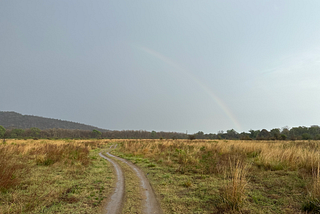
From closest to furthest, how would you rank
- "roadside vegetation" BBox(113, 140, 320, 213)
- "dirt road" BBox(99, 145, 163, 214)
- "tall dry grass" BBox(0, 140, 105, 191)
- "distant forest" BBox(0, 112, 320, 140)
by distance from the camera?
1. "roadside vegetation" BBox(113, 140, 320, 213)
2. "dirt road" BBox(99, 145, 163, 214)
3. "tall dry grass" BBox(0, 140, 105, 191)
4. "distant forest" BBox(0, 112, 320, 140)

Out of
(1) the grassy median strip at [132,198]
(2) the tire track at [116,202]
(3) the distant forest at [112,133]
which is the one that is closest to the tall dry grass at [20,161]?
(2) the tire track at [116,202]

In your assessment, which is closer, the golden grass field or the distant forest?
the golden grass field

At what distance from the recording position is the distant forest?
64088 mm

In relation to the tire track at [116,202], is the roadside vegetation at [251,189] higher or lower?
higher

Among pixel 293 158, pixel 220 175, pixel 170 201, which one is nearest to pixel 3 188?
pixel 170 201

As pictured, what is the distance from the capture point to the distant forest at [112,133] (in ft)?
210

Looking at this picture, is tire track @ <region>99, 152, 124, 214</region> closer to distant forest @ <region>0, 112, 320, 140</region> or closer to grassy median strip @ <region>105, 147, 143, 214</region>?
grassy median strip @ <region>105, 147, 143, 214</region>

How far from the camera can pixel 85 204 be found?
15.7 feet

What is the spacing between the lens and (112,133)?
152000 mm

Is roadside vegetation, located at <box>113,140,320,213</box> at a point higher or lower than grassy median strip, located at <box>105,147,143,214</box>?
higher

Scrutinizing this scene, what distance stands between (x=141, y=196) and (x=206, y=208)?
7.23 feet

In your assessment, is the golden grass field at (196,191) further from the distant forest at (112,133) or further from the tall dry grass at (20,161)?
the distant forest at (112,133)

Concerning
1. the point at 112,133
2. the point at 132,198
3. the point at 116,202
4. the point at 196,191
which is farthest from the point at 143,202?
the point at 112,133

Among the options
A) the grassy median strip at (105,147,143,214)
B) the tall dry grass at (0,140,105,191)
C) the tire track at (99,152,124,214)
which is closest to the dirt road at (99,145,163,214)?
the tire track at (99,152,124,214)
